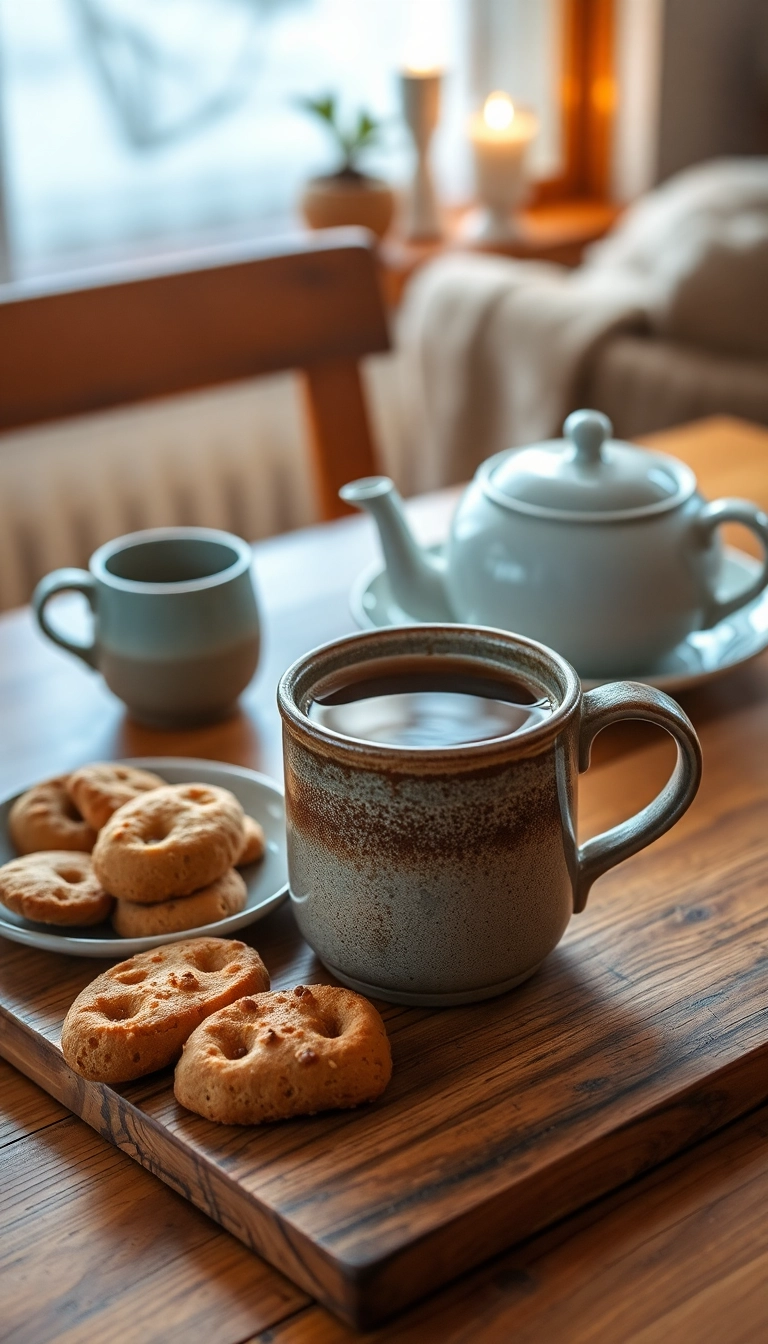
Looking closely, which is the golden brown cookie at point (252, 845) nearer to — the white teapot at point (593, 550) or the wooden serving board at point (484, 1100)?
the wooden serving board at point (484, 1100)

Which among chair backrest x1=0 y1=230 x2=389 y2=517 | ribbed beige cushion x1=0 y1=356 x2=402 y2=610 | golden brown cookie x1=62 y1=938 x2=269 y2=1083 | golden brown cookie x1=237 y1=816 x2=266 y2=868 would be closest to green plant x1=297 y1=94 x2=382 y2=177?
ribbed beige cushion x1=0 y1=356 x2=402 y2=610

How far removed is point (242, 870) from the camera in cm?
65

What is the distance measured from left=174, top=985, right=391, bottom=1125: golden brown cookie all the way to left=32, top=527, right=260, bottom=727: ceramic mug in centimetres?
32

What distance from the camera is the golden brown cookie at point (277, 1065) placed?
0.48 metres

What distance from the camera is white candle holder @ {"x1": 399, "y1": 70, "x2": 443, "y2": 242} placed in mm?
2539

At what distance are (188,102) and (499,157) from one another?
2.01ft

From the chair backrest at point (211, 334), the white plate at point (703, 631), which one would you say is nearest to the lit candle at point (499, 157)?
the chair backrest at point (211, 334)

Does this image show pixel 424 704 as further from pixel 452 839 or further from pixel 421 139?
pixel 421 139

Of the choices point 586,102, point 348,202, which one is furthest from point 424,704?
point 586,102

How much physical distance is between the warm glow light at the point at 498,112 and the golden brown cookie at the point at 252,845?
235 cm

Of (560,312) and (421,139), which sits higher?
(421,139)

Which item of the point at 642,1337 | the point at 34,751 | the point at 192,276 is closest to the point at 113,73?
the point at 192,276

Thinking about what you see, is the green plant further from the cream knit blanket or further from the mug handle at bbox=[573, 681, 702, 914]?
the mug handle at bbox=[573, 681, 702, 914]

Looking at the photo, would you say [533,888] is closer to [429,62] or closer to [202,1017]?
[202,1017]
